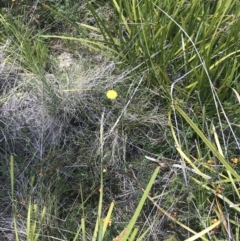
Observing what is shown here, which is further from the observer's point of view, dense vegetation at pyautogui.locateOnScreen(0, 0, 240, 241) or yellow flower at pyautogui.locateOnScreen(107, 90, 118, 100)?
yellow flower at pyautogui.locateOnScreen(107, 90, 118, 100)

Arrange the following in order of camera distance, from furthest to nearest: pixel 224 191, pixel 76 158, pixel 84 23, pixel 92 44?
1. pixel 84 23
2. pixel 92 44
3. pixel 76 158
4. pixel 224 191

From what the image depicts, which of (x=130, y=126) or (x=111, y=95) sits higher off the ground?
(x=111, y=95)

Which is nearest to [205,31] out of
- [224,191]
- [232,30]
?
[232,30]

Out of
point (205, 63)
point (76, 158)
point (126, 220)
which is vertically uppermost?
point (205, 63)

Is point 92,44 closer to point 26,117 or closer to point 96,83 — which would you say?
point 96,83

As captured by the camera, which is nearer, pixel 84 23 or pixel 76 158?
pixel 76 158

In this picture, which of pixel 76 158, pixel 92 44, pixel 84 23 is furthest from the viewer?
pixel 84 23

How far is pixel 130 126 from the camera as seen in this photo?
148 centimetres

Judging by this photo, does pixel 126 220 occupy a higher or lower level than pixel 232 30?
lower

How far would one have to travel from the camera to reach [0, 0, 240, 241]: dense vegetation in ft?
4.47

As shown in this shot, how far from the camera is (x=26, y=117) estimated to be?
1518mm

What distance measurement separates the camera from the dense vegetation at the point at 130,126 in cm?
136

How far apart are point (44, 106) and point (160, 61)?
444 millimetres

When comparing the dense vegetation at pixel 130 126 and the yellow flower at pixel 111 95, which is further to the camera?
the yellow flower at pixel 111 95
